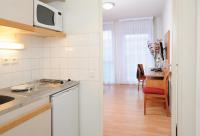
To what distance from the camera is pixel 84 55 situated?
2.00m

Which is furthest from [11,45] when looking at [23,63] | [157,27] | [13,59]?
[157,27]

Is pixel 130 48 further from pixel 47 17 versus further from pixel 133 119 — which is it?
pixel 47 17

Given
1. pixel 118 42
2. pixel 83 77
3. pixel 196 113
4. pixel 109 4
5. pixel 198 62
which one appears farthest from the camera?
pixel 118 42

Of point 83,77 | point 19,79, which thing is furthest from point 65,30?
point 19,79

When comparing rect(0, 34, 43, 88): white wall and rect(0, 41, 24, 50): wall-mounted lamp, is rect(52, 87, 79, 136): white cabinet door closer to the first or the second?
rect(0, 34, 43, 88): white wall

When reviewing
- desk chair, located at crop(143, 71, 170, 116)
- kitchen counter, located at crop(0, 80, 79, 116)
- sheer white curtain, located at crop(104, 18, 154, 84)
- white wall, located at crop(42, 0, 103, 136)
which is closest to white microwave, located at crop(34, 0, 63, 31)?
white wall, located at crop(42, 0, 103, 136)

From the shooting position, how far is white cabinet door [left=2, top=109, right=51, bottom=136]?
1086 mm

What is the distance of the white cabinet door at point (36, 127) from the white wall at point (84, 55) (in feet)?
2.16

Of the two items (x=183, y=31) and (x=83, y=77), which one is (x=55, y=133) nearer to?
(x=83, y=77)

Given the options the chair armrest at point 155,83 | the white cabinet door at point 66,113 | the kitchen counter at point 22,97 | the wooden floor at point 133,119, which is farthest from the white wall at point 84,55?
the chair armrest at point 155,83

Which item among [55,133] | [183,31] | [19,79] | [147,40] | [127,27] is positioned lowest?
[55,133]

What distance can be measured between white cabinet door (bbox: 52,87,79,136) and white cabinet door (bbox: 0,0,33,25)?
73 centimetres

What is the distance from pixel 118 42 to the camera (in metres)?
6.34

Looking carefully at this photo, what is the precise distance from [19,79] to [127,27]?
5.00 meters
